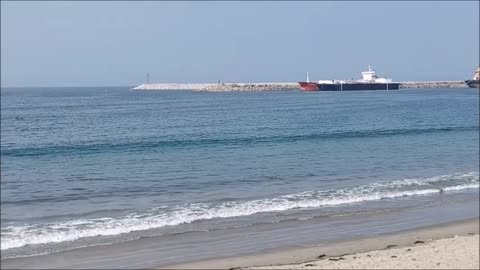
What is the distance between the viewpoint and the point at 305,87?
127 m

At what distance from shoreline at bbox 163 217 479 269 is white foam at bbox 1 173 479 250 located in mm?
3095

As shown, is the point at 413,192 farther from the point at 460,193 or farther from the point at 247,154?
the point at 247,154

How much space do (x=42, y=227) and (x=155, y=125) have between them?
29.1 meters

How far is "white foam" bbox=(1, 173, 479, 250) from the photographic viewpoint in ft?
39.8

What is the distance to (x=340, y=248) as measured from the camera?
36.4 feet

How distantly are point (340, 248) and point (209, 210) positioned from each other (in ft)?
14.3

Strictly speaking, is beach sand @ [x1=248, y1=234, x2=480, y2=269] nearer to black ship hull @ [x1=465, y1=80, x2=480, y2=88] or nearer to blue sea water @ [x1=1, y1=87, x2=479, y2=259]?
blue sea water @ [x1=1, y1=87, x2=479, y2=259]

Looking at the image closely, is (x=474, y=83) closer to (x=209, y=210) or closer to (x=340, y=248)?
(x=209, y=210)

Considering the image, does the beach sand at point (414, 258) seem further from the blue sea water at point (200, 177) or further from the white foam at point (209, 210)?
the white foam at point (209, 210)

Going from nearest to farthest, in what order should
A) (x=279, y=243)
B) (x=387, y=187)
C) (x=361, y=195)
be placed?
1. (x=279, y=243)
2. (x=361, y=195)
3. (x=387, y=187)

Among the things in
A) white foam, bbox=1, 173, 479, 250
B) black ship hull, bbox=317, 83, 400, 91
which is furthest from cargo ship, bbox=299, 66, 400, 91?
white foam, bbox=1, 173, 479, 250

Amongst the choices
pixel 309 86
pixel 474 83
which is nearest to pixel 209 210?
pixel 309 86

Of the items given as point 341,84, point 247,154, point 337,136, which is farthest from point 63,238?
point 341,84

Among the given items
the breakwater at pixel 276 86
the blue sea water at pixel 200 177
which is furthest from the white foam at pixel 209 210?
the breakwater at pixel 276 86
